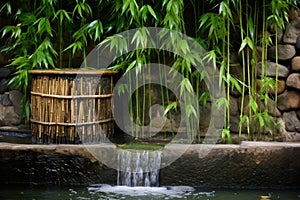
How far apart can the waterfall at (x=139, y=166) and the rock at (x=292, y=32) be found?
1.81 meters

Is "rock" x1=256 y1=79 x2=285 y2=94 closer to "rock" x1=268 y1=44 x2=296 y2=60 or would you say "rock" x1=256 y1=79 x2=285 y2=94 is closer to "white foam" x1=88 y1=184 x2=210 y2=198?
"rock" x1=268 y1=44 x2=296 y2=60

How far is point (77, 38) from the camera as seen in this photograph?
4957mm

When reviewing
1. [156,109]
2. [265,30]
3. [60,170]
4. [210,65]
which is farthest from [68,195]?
[265,30]

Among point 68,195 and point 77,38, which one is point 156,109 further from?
point 68,195

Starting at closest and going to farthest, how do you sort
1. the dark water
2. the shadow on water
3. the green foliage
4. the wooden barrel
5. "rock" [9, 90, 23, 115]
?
the dark water
the wooden barrel
the green foliage
the shadow on water
"rock" [9, 90, 23, 115]

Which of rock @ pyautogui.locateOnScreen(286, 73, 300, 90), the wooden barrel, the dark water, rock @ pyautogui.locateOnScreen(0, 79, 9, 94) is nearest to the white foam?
the dark water

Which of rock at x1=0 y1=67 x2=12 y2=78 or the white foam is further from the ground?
rock at x1=0 y1=67 x2=12 y2=78

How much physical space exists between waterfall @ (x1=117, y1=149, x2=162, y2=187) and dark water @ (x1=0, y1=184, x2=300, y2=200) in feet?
0.26

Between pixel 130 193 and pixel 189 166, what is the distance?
58 centimetres

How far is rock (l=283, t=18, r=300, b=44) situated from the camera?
488cm

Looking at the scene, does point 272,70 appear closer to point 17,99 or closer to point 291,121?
point 291,121

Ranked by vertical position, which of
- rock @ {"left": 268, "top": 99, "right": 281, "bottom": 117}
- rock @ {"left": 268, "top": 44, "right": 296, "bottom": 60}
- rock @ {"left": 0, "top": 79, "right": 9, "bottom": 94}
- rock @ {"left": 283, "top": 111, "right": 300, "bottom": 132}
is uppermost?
rock @ {"left": 268, "top": 44, "right": 296, "bottom": 60}

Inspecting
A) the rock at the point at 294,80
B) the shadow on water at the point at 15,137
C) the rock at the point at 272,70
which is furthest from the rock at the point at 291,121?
the shadow on water at the point at 15,137

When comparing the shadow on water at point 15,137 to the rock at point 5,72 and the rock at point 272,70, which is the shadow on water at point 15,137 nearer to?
the rock at point 5,72
